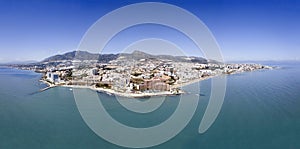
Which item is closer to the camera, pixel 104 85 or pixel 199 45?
pixel 199 45

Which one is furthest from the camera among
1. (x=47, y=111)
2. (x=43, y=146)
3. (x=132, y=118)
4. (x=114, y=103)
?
(x=114, y=103)

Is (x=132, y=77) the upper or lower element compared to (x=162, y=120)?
upper

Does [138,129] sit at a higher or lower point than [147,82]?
lower

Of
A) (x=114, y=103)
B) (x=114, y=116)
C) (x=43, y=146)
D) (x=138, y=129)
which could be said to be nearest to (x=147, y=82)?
(x=114, y=103)

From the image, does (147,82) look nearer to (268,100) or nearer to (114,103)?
Result: (114,103)

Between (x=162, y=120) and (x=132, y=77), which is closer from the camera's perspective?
(x=162, y=120)

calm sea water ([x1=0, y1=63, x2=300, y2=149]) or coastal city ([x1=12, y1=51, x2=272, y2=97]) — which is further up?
coastal city ([x1=12, y1=51, x2=272, y2=97])

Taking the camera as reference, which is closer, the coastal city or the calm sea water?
the calm sea water

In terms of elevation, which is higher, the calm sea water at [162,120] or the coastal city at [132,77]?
the coastal city at [132,77]

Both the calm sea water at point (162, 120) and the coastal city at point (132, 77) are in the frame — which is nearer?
the calm sea water at point (162, 120)

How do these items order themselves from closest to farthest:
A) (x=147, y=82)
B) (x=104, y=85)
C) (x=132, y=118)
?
(x=132, y=118), (x=147, y=82), (x=104, y=85)

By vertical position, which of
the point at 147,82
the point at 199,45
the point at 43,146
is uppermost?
the point at 199,45
